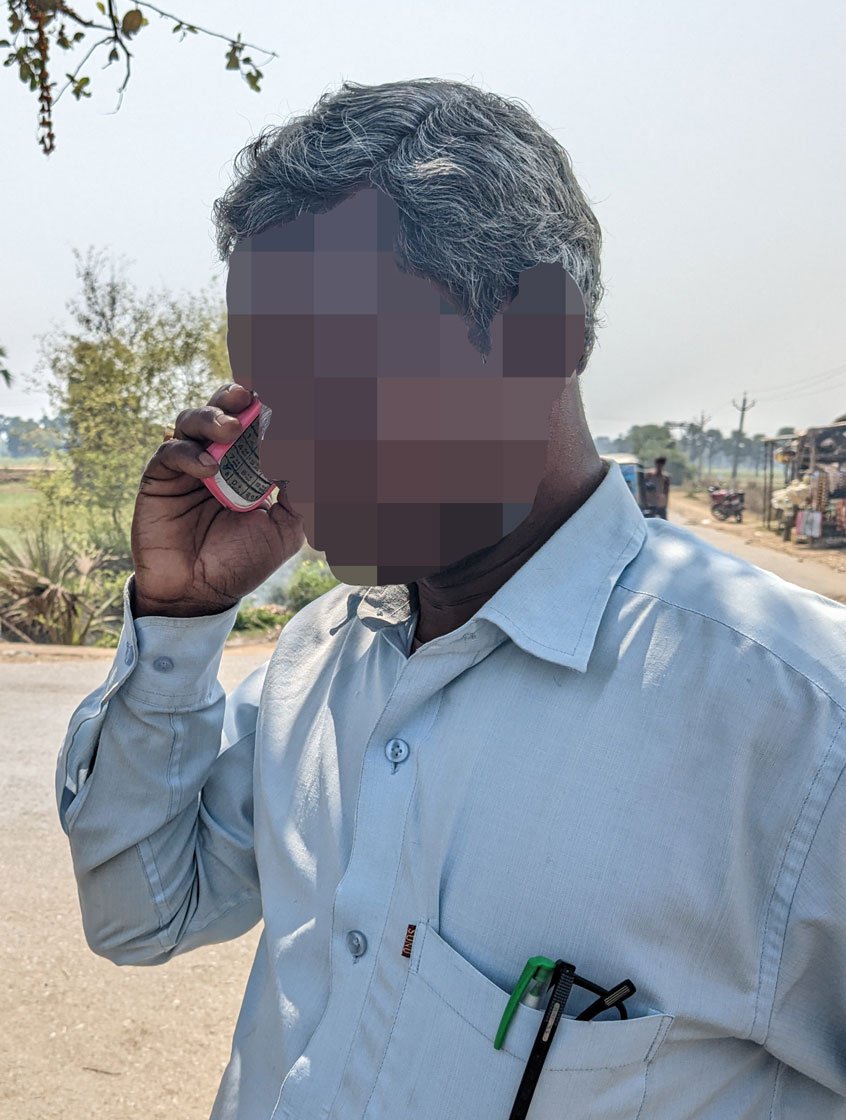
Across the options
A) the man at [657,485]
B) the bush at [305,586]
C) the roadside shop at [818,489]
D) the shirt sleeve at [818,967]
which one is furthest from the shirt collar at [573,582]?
the roadside shop at [818,489]

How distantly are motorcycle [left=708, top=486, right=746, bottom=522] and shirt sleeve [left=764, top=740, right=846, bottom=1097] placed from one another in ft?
106

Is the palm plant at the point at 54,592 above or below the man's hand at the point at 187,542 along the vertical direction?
below

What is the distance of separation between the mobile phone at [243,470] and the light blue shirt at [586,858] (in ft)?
1.45

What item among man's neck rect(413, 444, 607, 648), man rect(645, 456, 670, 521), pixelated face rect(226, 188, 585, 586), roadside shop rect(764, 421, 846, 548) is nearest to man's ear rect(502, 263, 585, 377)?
pixelated face rect(226, 188, 585, 586)

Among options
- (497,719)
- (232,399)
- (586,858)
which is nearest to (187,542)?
(232,399)

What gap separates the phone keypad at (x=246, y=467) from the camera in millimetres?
1600

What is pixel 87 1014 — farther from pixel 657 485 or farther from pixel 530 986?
pixel 657 485

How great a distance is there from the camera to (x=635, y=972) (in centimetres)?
111

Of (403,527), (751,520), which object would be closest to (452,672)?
(403,527)

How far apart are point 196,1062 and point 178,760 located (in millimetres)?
2150

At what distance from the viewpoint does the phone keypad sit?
160 cm

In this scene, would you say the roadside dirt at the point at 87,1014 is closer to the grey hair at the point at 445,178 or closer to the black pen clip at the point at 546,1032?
the black pen clip at the point at 546,1032

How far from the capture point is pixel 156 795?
1.57 m

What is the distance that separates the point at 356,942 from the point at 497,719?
339 mm
